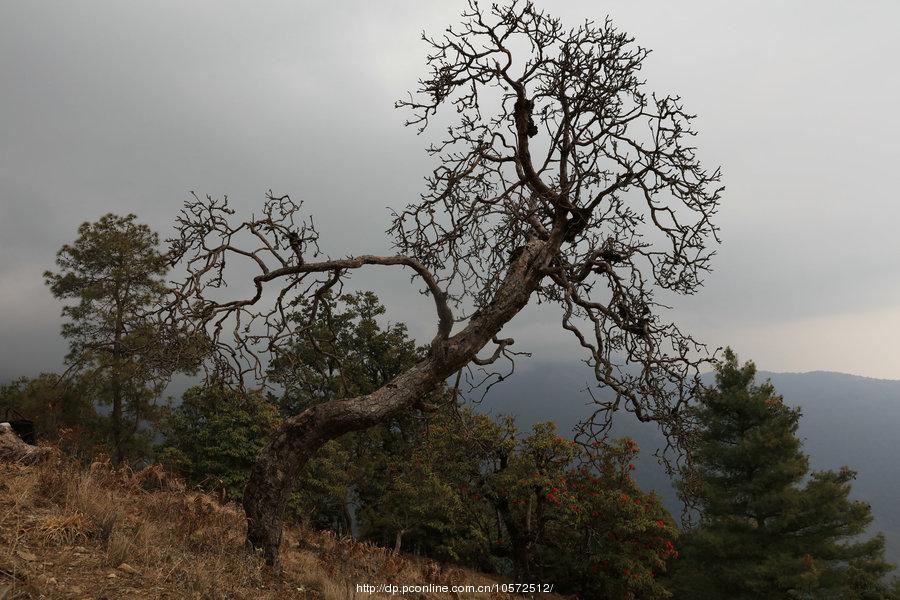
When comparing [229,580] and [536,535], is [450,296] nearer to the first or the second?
[229,580]

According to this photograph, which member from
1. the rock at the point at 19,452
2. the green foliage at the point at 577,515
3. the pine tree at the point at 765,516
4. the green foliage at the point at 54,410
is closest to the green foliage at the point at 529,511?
the green foliage at the point at 577,515

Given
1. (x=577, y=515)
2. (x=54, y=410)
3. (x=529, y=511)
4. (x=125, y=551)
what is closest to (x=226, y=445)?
(x=54, y=410)

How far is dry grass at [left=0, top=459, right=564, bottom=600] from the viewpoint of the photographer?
372 cm

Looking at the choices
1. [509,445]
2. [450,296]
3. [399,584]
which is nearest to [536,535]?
A: [509,445]

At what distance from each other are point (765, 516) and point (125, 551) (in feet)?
68.8

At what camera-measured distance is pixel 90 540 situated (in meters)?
4.55

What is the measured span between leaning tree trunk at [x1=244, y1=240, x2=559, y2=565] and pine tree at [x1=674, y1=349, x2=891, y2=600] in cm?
1504

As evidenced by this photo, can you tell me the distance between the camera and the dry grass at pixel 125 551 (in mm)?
3717

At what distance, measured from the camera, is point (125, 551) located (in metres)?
4.33

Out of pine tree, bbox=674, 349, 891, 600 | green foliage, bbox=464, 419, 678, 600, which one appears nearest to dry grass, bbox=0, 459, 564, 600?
green foliage, bbox=464, 419, 678, 600

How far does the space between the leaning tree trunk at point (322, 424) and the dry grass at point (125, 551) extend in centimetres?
42

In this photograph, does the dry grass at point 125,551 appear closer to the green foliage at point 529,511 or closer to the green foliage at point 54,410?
the green foliage at point 529,511

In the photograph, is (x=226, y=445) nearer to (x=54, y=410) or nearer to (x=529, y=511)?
(x=54, y=410)

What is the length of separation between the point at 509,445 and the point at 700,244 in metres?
12.7
